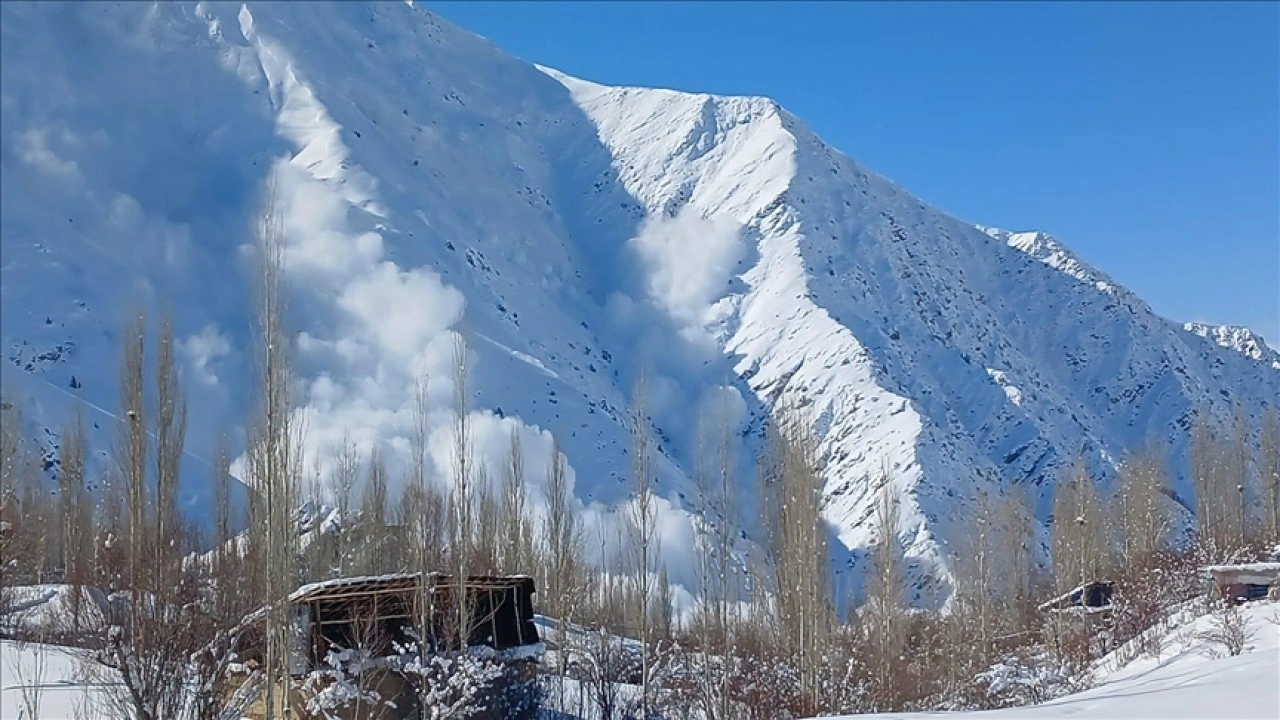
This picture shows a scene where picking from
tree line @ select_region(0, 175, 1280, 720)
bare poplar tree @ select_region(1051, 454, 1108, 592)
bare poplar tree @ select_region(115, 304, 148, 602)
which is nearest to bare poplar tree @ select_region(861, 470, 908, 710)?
tree line @ select_region(0, 175, 1280, 720)

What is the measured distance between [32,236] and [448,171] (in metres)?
52.9

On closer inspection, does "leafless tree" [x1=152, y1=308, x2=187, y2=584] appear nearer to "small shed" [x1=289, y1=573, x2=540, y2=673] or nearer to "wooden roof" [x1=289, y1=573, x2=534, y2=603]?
"wooden roof" [x1=289, y1=573, x2=534, y2=603]

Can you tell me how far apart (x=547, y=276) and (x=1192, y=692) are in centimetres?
11860

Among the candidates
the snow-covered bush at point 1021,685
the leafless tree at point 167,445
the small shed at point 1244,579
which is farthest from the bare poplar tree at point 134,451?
the small shed at point 1244,579

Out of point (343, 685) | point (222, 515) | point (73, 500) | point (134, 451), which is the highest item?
point (73, 500)

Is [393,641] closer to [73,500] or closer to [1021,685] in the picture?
[1021,685]

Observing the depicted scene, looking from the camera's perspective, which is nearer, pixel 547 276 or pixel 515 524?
pixel 515 524

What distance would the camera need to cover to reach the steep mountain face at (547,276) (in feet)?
292

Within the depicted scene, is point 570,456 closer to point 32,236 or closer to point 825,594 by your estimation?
point 32,236

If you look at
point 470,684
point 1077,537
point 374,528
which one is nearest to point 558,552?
point 374,528

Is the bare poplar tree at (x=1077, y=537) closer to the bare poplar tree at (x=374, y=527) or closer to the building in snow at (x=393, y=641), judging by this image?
the building in snow at (x=393, y=641)

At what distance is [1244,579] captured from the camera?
31.4 metres

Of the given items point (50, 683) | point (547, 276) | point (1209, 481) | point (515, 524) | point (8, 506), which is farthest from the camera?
point (547, 276)

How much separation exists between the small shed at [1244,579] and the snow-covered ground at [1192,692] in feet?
18.5
